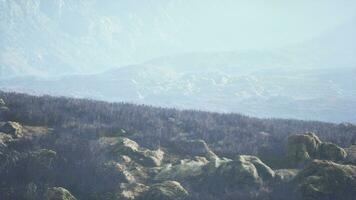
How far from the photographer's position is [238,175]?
11922 millimetres

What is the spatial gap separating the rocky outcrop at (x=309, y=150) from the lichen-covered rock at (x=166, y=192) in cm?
469

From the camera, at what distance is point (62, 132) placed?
592 inches

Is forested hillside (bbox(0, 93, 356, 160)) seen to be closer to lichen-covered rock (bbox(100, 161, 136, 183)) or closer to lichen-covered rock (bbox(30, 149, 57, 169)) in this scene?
lichen-covered rock (bbox(30, 149, 57, 169))

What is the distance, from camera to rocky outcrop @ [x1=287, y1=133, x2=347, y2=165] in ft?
44.7

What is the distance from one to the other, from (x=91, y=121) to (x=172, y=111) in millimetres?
6571

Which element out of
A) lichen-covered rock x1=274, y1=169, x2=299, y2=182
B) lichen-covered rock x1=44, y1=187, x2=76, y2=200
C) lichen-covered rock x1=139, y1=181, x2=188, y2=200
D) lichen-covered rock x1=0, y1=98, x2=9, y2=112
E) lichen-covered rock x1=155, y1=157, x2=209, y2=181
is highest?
lichen-covered rock x1=0, y1=98, x2=9, y2=112

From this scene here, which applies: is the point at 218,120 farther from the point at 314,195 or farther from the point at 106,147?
the point at 314,195

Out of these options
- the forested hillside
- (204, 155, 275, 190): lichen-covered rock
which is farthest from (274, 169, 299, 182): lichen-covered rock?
the forested hillside

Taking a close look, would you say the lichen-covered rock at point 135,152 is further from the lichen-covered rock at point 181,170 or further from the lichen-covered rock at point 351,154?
the lichen-covered rock at point 351,154

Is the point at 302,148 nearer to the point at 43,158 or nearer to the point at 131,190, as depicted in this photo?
the point at 131,190

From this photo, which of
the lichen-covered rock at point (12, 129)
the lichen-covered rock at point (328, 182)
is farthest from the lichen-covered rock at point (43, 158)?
the lichen-covered rock at point (328, 182)

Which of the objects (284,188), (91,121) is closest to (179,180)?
(284,188)

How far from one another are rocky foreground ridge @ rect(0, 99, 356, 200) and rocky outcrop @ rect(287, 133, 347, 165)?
0.03m

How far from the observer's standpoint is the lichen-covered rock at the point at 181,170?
1244 cm
